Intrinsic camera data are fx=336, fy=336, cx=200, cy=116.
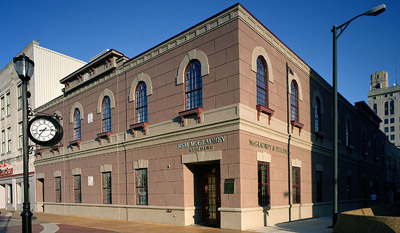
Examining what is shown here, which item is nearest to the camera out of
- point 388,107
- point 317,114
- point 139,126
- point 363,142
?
point 139,126

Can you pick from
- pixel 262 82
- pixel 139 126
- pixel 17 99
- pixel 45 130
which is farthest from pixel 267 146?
pixel 17 99

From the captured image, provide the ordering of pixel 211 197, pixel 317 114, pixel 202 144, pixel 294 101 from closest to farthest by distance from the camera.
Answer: pixel 202 144 < pixel 211 197 < pixel 294 101 < pixel 317 114

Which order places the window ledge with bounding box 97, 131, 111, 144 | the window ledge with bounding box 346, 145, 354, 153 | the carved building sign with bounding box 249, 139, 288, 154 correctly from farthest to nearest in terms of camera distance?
the window ledge with bounding box 346, 145, 354, 153, the window ledge with bounding box 97, 131, 111, 144, the carved building sign with bounding box 249, 139, 288, 154

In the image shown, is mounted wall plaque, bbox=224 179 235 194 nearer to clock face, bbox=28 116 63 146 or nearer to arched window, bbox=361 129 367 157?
clock face, bbox=28 116 63 146

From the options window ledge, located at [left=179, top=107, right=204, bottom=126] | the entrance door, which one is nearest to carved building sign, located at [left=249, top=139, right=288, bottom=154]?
the entrance door

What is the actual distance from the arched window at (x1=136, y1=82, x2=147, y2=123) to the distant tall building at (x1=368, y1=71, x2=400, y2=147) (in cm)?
11762

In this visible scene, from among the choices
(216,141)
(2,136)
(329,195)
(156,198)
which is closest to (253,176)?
(216,141)

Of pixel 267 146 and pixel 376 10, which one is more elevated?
pixel 376 10

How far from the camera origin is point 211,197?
1602 cm

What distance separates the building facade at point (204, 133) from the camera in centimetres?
1434

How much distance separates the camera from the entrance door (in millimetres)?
15656

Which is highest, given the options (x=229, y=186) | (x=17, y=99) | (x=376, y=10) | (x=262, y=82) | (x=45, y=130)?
(x=376, y=10)

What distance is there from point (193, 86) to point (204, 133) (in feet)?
8.08

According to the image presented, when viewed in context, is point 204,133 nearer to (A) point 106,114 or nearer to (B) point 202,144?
(B) point 202,144
